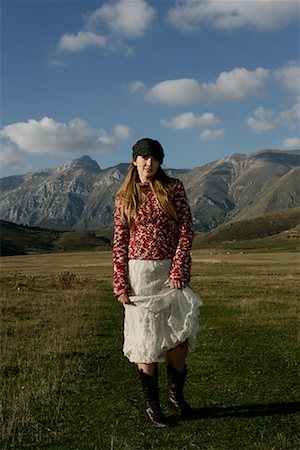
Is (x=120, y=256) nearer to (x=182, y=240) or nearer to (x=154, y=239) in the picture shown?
(x=154, y=239)

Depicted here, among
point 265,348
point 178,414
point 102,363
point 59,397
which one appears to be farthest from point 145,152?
point 265,348

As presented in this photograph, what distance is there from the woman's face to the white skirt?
1320mm

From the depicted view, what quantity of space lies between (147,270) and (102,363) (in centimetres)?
559

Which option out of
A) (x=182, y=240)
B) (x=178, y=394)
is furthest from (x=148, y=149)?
(x=178, y=394)

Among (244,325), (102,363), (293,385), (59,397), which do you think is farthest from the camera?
(244,325)

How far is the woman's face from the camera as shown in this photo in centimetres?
777

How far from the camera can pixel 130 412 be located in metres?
8.30

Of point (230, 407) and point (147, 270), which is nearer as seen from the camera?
A: point (147, 270)

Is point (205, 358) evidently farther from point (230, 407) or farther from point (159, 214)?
point (159, 214)

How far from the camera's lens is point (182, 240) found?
7684mm

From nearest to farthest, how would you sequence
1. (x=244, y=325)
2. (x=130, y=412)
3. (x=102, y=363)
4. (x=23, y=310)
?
(x=130, y=412)
(x=102, y=363)
(x=244, y=325)
(x=23, y=310)

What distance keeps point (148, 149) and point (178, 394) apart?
12.7 feet

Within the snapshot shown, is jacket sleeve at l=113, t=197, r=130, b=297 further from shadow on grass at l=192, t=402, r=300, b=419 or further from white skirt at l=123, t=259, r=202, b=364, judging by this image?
shadow on grass at l=192, t=402, r=300, b=419

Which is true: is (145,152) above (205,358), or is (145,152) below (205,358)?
above
